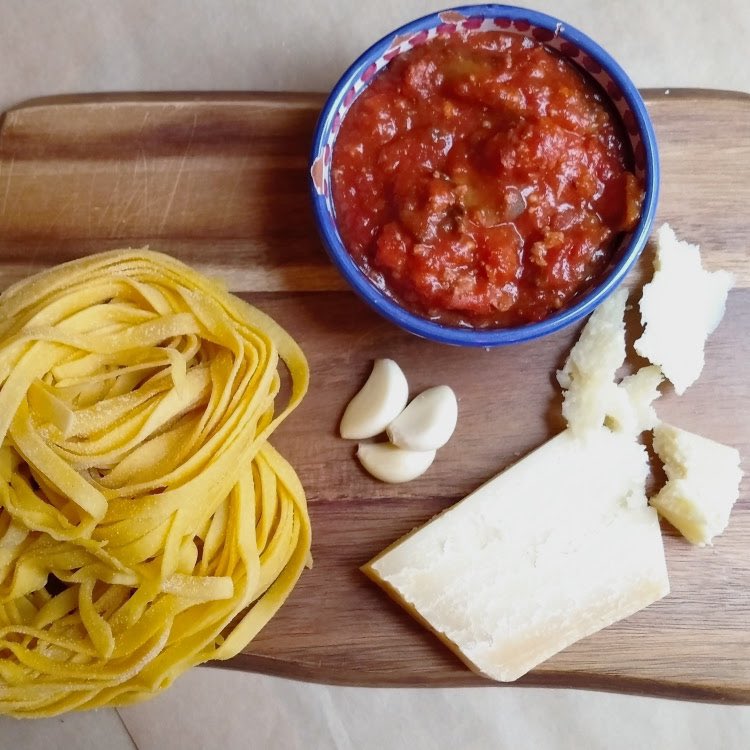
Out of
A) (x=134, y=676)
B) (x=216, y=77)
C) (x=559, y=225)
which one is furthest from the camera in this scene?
(x=216, y=77)

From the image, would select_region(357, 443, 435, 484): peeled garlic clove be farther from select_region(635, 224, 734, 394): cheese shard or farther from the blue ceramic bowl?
select_region(635, 224, 734, 394): cheese shard

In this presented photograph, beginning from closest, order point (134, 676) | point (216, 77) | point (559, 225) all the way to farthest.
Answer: point (559, 225)
point (134, 676)
point (216, 77)

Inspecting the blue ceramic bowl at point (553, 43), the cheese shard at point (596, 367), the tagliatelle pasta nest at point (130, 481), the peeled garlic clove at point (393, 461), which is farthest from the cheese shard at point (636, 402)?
the tagliatelle pasta nest at point (130, 481)

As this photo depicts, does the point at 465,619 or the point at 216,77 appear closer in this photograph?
the point at 465,619

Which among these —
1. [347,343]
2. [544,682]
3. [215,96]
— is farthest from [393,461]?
[215,96]

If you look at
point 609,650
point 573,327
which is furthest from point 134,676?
point 573,327

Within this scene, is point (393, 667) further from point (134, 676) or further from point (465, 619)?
point (134, 676)

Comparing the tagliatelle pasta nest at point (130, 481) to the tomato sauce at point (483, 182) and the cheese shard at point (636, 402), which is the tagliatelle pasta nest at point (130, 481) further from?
the cheese shard at point (636, 402)

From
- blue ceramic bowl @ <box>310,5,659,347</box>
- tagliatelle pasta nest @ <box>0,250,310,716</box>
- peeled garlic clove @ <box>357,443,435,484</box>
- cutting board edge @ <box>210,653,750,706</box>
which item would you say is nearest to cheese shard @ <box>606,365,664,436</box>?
blue ceramic bowl @ <box>310,5,659,347</box>
